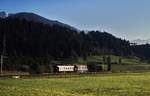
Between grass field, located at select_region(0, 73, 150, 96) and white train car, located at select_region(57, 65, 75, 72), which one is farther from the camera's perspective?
white train car, located at select_region(57, 65, 75, 72)

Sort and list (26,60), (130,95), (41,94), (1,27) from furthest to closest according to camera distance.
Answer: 1. (1,27)
2. (26,60)
3. (130,95)
4. (41,94)

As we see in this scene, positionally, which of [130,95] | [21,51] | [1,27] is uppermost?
[1,27]

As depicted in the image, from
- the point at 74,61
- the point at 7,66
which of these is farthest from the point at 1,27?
the point at 7,66

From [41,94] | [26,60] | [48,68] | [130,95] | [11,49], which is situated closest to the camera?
[41,94]

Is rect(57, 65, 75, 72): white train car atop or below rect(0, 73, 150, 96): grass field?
atop

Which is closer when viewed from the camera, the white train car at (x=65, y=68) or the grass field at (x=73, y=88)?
the grass field at (x=73, y=88)

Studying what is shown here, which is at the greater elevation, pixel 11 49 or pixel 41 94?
pixel 11 49

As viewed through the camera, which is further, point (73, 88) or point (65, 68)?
point (65, 68)

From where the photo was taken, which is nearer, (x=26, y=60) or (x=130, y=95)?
(x=130, y=95)

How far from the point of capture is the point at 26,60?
151 m

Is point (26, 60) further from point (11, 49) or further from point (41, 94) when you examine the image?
point (41, 94)

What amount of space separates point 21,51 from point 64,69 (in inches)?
2212

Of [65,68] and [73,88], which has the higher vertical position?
[65,68]

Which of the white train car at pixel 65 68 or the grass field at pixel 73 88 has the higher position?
the white train car at pixel 65 68
